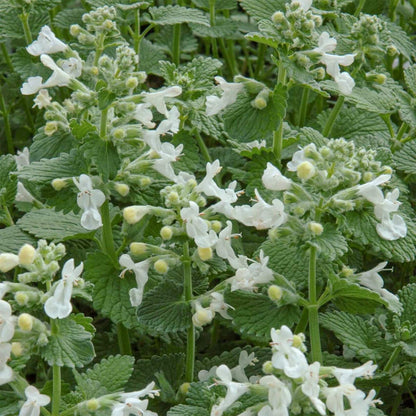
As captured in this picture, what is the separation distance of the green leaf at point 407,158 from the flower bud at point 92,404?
4.90ft

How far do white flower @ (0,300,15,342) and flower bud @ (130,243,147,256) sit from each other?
1.64 ft

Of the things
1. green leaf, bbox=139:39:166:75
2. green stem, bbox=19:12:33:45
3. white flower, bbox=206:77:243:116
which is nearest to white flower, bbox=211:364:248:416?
white flower, bbox=206:77:243:116

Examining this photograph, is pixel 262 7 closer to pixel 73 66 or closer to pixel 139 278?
pixel 73 66

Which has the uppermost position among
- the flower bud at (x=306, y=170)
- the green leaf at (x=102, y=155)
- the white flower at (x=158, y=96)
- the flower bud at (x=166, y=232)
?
the flower bud at (x=306, y=170)

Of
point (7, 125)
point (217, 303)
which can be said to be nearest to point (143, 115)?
point (217, 303)

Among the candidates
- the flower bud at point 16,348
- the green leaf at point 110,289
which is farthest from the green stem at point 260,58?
the flower bud at point 16,348

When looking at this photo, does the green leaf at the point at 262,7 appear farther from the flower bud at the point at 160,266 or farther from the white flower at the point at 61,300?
the white flower at the point at 61,300

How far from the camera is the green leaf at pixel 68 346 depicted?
1.95 metres

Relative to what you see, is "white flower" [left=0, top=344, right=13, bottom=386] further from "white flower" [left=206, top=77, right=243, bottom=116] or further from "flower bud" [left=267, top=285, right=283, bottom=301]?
"white flower" [left=206, top=77, right=243, bottom=116]

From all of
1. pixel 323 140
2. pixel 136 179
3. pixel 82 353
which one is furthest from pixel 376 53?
pixel 82 353

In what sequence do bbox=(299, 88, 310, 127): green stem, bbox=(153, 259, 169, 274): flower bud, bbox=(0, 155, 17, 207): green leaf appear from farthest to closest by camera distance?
bbox=(299, 88, 310, 127): green stem, bbox=(0, 155, 17, 207): green leaf, bbox=(153, 259, 169, 274): flower bud

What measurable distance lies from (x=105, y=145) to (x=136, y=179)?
5.8 inches

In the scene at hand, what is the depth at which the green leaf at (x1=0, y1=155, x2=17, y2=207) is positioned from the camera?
114 inches

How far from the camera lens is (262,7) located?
289cm
